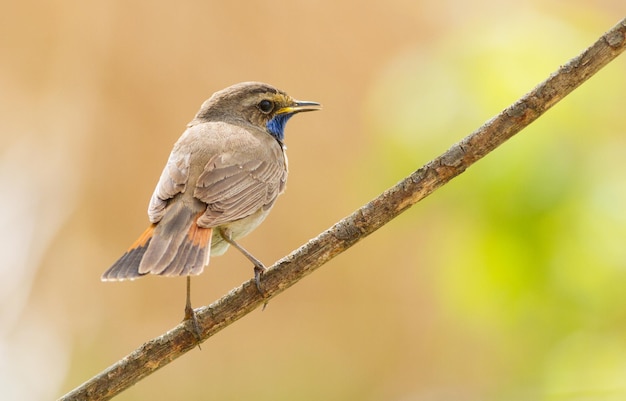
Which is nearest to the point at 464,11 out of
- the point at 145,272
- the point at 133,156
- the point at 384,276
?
the point at 384,276

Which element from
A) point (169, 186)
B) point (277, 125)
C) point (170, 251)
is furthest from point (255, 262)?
point (277, 125)

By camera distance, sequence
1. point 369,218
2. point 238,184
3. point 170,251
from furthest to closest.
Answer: point 238,184, point 170,251, point 369,218

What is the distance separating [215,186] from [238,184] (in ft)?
0.47

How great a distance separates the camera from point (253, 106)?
476 cm

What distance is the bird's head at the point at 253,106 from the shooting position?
187 inches

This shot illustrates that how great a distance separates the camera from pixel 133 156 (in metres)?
7.76

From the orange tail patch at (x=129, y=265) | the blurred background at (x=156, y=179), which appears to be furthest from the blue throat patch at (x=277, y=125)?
the blurred background at (x=156, y=179)

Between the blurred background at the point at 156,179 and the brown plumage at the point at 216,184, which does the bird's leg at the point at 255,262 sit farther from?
the blurred background at the point at 156,179

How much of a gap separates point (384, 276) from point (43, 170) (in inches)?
124

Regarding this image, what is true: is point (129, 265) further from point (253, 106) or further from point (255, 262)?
point (253, 106)

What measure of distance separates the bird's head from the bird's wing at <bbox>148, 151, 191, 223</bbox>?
74 centimetres

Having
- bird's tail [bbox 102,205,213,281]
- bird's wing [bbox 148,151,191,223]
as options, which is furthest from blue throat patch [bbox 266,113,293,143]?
bird's tail [bbox 102,205,213,281]

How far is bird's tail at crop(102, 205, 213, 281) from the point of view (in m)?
3.35

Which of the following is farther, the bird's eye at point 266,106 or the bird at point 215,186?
the bird's eye at point 266,106
